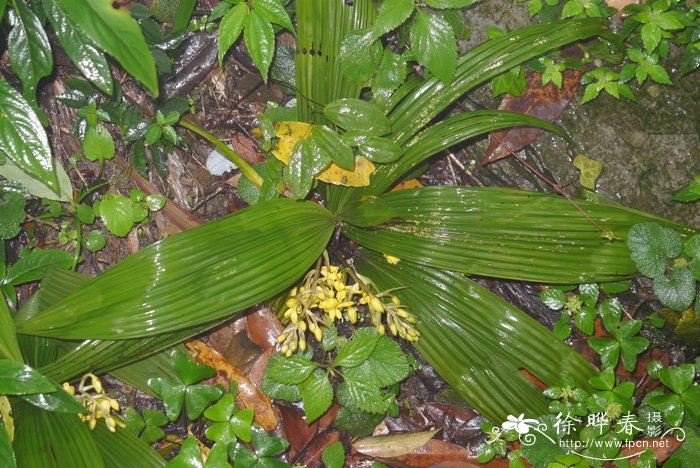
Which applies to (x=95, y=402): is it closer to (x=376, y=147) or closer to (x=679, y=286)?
(x=376, y=147)

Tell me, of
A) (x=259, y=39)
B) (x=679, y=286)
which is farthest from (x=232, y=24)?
(x=679, y=286)

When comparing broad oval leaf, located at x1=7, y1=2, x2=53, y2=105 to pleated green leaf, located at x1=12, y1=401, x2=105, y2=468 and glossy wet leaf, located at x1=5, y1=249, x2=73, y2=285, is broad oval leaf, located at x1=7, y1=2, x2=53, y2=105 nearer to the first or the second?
glossy wet leaf, located at x1=5, y1=249, x2=73, y2=285

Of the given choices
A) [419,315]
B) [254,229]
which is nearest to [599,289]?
[419,315]

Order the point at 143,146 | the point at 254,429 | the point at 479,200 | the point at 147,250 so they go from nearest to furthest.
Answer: the point at 147,250
the point at 479,200
the point at 254,429
the point at 143,146

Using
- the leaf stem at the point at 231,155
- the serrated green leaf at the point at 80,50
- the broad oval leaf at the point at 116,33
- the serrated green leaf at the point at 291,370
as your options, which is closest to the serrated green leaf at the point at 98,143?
the leaf stem at the point at 231,155

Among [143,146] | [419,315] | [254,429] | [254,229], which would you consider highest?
A: [143,146]

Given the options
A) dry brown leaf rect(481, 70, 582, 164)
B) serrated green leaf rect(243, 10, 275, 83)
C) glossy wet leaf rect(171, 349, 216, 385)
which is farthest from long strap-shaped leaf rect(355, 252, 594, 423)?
serrated green leaf rect(243, 10, 275, 83)

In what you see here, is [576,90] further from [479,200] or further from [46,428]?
[46,428]

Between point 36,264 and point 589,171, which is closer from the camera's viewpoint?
point 36,264
